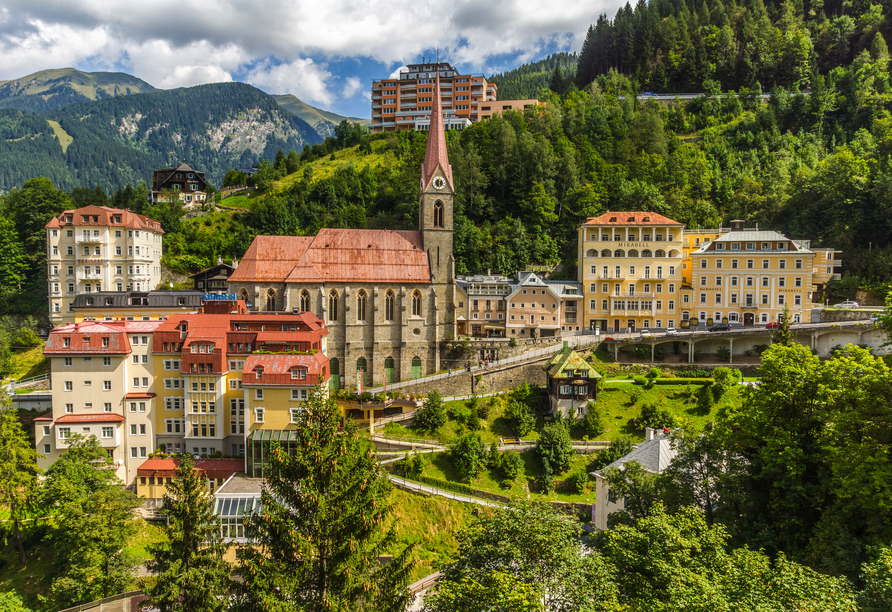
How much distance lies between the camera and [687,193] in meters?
75.4

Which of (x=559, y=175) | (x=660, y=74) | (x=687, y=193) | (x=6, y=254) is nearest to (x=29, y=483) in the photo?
(x=6, y=254)

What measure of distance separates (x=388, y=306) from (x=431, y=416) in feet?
47.1

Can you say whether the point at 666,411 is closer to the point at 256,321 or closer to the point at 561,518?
the point at 561,518

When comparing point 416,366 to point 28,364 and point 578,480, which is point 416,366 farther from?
point 28,364

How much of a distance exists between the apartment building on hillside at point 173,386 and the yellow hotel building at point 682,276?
32.3 meters

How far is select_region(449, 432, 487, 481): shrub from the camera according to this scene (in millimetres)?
41719

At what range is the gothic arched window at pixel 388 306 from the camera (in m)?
55.7

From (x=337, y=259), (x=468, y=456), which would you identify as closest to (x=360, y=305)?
(x=337, y=259)

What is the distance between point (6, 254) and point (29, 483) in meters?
40.1

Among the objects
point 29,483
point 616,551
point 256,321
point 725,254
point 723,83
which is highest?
point 723,83

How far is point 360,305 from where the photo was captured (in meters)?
55.3

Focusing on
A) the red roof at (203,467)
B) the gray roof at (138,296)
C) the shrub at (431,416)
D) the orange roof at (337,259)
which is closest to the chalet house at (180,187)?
the gray roof at (138,296)

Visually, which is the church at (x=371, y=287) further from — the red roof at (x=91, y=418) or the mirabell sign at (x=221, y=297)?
the red roof at (x=91, y=418)

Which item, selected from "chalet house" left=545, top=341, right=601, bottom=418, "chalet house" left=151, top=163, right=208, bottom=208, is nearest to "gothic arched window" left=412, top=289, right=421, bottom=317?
"chalet house" left=545, top=341, right=601, bottom=418
